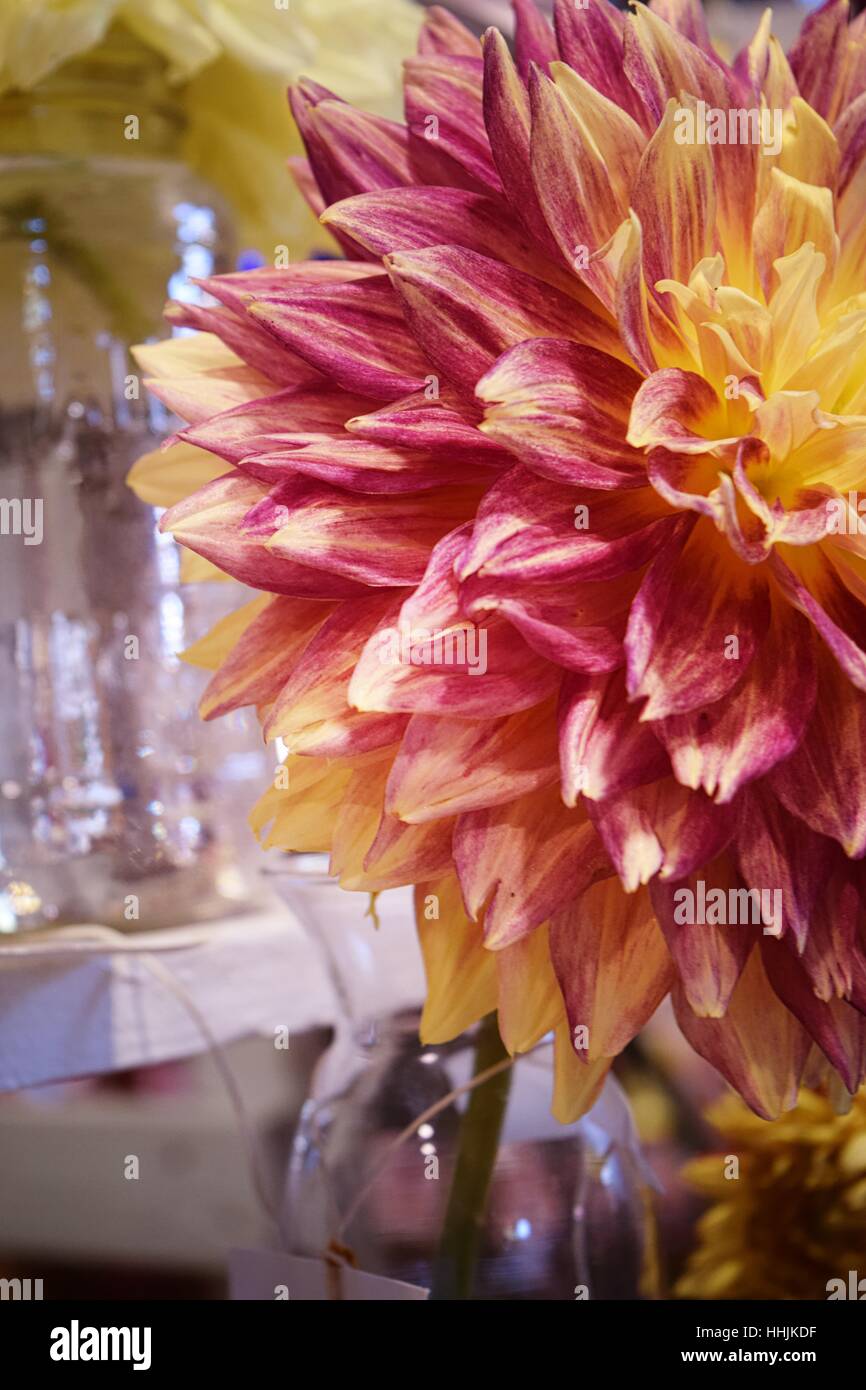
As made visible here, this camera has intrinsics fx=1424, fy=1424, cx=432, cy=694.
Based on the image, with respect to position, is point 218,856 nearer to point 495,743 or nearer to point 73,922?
point 73,922

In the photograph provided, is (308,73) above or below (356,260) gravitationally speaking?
above

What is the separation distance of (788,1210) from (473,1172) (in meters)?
0.12

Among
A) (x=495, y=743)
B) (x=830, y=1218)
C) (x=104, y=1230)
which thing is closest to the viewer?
(x=495, y=743)

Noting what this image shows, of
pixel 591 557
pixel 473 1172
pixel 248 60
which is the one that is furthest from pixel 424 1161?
pixel 248 60

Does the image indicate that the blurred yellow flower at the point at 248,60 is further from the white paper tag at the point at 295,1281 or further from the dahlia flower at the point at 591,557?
the white paper tag at the point at 295,1281

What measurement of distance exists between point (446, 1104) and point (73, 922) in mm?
138

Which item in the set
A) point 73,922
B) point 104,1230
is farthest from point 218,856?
point 104,1230

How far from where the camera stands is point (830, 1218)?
1.07ft

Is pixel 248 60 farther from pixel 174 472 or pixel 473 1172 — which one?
pixel 473 1172

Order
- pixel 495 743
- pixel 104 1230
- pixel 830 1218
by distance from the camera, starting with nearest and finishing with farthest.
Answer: pixel 495 743
pixel 830 1218
pixel 104 1230

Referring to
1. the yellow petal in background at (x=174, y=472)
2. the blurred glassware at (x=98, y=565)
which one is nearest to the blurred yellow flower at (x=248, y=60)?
the blurred glassware at (x=98, y=565)

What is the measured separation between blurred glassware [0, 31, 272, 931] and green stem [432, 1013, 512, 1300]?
0.14 metres

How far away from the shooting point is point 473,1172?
0.25m
